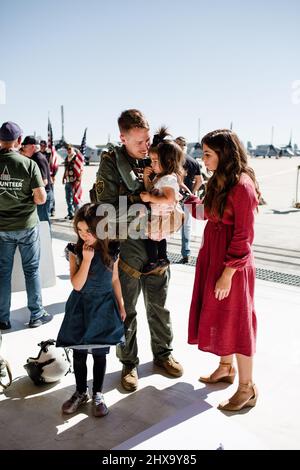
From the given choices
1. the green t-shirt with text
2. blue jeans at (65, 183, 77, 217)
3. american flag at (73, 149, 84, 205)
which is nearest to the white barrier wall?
the green t-shirt with text

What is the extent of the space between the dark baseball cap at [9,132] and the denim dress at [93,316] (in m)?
1.56

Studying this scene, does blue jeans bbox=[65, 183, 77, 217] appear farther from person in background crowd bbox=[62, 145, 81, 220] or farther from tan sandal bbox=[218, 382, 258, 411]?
tan sandal bbox=[218, 382, 258, 411]

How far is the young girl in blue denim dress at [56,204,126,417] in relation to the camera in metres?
2.45

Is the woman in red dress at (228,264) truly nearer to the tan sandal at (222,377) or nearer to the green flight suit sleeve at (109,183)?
the tan sandal at (222,377)

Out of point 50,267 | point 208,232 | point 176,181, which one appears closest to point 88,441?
point 208,232

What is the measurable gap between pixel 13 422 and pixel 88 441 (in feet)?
1.62

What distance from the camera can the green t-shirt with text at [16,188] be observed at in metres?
3.58

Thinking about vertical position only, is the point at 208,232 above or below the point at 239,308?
above

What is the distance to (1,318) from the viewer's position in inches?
151

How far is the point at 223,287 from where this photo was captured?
251cm

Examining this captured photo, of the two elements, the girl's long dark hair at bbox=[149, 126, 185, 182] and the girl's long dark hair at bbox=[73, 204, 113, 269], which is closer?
the girl's long dark hair at bbox=[73, 204, 113, 269]

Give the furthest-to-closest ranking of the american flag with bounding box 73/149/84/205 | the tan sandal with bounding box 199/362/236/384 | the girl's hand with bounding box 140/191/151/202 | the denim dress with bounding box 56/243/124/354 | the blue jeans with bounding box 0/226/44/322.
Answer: the american flag with bounding box 73/149/84/205 < the blue jeans with bounding box 0/226/44/322 < the tan sandal with bounding box 199/362/236/384 < the girl's hand with bounding box 140/191/151/202 < the denim dress with bounding box 56/243/124/354

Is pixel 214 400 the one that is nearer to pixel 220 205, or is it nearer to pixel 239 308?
pixel 239 308

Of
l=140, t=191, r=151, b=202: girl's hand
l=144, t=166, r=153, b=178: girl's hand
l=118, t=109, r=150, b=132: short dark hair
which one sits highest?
l=118, t=109, r=150, b=132: short dark hair
